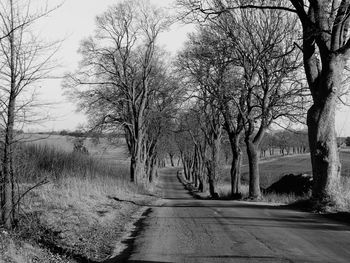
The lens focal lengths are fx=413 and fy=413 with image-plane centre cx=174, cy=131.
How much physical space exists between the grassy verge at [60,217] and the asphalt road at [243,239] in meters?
0.99

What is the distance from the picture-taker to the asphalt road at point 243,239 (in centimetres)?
702

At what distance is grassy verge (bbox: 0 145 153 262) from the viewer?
303 inches

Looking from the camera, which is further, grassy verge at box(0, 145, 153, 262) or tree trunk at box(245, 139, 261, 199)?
tree trunk at box(245, 139, 261, 199)

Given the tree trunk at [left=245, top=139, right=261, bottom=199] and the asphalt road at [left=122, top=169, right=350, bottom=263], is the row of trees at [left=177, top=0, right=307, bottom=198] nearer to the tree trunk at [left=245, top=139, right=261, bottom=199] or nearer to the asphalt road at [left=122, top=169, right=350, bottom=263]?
the tree trunk at [left=245, top=139, right=261, bottom=199]

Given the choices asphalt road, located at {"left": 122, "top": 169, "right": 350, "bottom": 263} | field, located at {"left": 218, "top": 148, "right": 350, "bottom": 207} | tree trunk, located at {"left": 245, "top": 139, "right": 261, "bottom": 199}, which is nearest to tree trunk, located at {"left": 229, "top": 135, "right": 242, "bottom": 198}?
field, located at {"left": 218, "top": 148, "right": 350, "bottom": 207}

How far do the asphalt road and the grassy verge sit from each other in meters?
0.99

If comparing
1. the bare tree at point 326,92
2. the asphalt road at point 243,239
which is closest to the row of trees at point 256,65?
the bare tree at point 326,92

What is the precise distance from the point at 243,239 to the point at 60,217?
4.85m

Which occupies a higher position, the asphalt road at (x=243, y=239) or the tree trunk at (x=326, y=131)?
the tree trunk at (x=326, y=131)

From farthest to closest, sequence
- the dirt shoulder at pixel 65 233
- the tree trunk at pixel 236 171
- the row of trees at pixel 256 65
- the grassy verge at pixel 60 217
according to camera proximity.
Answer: the tree trunk at pixel 236 171, the row of trees at pixel 256 65, the grassy verge at pixel 60 217, the dirt shoulder at pixel 65 233

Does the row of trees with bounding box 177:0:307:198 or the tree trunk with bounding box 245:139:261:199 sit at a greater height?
the row of trees with bounding box 177:0:307:198

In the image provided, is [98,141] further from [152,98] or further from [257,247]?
[257,247]

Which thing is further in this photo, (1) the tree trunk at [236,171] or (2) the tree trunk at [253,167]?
(1) the tree trunk at [236,171]

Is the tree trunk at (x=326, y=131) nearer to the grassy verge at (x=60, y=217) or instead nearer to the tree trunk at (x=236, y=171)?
the grassy verge at (x=60, y=217)
